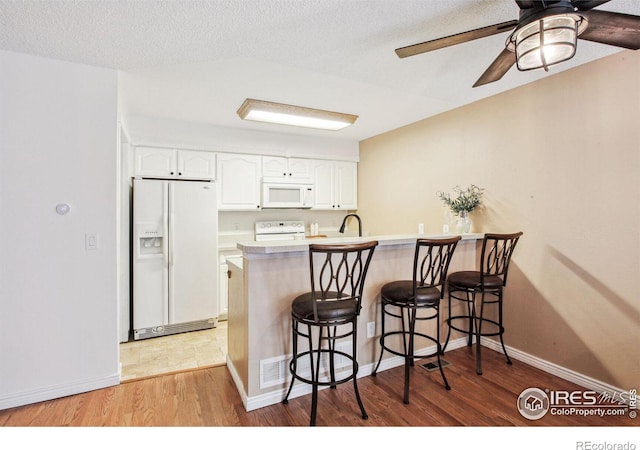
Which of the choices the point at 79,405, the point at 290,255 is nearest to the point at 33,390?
the point at 79,405

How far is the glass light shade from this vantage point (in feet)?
4.51

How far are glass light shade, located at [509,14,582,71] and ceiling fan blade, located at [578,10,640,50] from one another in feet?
0.27

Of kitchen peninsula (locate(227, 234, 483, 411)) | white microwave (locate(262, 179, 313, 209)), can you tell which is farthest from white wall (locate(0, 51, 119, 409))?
white microwave (locate(262, 179, 313, 209))

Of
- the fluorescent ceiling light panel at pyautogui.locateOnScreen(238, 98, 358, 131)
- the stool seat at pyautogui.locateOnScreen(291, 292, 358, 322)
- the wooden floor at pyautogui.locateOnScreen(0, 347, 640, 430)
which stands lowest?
the wooden floor at pyautogui.locateOnScreen(0, 347, 640, 430)

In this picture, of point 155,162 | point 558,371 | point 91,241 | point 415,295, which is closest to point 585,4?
point 415,295

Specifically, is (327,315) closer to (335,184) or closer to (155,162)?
(155,162)

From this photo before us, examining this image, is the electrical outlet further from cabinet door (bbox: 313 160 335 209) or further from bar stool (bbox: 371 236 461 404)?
cabinet door (bbox: 313 160 335 209)

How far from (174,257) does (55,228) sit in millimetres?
1349

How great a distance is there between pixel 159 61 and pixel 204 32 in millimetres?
559

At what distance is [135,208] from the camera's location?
11.1 ft

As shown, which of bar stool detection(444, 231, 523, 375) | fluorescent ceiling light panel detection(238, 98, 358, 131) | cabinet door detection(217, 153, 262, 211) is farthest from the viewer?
cabinet door detection(217, 153, 262, 211)

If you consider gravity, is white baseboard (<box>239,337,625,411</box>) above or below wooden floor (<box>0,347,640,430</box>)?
above

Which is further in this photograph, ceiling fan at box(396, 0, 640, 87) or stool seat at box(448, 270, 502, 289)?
stool seat at box(448, 270, 502, 289)

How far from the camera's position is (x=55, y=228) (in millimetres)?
2229
